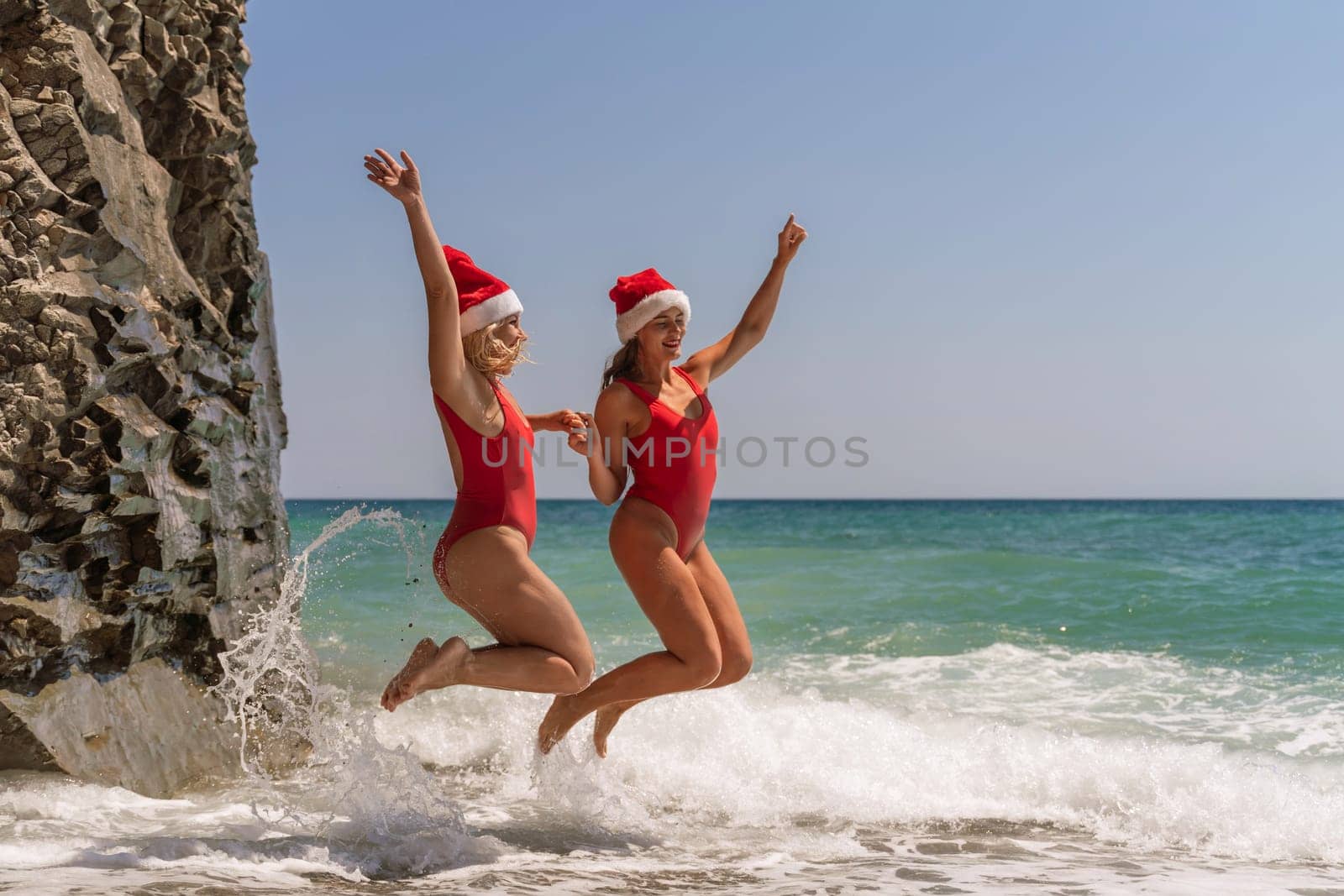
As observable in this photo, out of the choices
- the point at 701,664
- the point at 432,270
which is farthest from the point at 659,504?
the point at 432,270

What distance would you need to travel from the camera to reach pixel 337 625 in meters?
12.1

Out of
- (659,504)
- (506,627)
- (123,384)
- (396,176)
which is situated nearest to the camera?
(396,176)

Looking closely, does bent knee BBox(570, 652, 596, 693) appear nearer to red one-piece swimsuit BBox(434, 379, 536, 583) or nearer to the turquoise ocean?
red one-piece swimsuit BBox(434, 379, 536, 583)

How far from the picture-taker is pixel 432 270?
4070mm

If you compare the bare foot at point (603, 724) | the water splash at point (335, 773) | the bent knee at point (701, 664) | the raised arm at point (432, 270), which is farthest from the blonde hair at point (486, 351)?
the bare foot at point (603, 724)

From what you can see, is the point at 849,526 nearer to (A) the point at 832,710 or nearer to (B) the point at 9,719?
(A) the point at 832,710

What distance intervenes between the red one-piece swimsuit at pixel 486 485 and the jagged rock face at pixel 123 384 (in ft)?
5.70

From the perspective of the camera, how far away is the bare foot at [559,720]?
4977 millimetres

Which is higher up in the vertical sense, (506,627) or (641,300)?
(641,300)

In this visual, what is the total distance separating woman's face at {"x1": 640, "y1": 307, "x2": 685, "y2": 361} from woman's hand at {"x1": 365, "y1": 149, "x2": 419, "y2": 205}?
1311mm

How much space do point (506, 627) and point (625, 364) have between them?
1354 mm

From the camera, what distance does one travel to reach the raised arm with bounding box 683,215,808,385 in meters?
5.38

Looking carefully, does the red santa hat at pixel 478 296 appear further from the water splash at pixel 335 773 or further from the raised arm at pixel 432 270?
the water splash at pixel 335 773

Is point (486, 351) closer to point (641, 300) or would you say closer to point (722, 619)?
point (641, 300)
